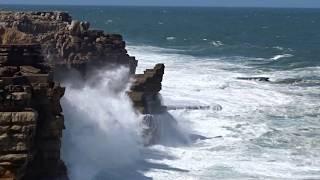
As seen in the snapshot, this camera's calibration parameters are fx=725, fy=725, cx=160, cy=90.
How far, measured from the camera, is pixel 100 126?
26.8m

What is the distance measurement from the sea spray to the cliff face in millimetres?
3076

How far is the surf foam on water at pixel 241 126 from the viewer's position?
82.4 ft

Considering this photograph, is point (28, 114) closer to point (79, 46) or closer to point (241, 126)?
point (79, 46)

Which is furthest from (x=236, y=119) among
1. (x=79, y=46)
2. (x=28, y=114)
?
(x=28, y=114)

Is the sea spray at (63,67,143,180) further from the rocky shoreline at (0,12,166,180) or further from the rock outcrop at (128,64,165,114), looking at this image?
the rocky shoreline at (0,12,166,180)

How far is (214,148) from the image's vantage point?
2847 cm

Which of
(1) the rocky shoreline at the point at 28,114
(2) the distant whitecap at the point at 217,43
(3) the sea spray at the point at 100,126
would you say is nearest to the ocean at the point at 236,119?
(3) the sea spray at the point at 100,126

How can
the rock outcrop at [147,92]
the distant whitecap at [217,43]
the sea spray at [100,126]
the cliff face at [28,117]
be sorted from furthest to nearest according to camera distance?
the distant whitecap at [217,43]
the rock outcrop at [147,92]
the sea spray at [100,126]
the cliff face at [28,117]

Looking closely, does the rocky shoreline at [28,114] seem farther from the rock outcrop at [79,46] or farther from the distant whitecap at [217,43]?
the distant whitecap at [217,43]

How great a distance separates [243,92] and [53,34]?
1506 centimetres

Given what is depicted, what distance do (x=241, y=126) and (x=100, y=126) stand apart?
28.1 feet

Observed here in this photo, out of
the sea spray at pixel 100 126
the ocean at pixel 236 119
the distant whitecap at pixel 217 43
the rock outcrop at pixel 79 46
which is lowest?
the distant whitecap at pixel 217 43

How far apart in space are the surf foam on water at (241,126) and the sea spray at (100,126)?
131cm

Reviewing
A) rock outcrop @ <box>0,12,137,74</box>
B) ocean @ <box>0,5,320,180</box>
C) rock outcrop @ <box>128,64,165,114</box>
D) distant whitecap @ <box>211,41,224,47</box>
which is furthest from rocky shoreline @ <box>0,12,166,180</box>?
distant whitecap @ <box>211,41,224,47</box>
